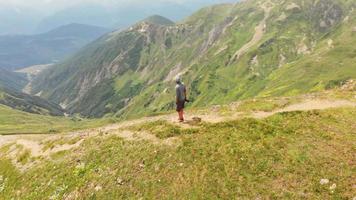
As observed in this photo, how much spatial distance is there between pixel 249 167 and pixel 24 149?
3962cm

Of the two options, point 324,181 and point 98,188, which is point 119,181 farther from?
point 324,181

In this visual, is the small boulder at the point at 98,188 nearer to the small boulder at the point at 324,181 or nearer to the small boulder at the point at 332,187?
the small boulder at the point at 324,181

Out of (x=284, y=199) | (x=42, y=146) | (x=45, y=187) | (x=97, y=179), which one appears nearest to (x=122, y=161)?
(x=97, y=179)

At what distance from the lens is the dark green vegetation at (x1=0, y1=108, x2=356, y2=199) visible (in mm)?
32656

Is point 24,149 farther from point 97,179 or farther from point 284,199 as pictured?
point 284,199

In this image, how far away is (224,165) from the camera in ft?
117

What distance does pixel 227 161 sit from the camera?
3597cm

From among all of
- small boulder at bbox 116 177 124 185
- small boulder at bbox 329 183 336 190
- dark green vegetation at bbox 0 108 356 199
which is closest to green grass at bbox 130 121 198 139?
dark green vegetation at bbox 0 108 356 199

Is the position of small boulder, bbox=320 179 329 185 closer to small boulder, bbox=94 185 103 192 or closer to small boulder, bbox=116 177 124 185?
small boulder, bbox=116 177 124 185

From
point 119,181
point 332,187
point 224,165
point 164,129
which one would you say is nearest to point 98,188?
point 119,181

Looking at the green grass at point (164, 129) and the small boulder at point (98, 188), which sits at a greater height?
the green grass at point (164, 129)

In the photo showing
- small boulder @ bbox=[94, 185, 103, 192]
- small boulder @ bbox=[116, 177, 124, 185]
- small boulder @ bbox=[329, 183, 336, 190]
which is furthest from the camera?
small boulder @ bbox=[94, 185, 103, 192]

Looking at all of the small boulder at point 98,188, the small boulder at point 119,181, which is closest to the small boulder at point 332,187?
the small boulder at point 119,181

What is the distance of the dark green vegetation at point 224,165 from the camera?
32.7 metres
